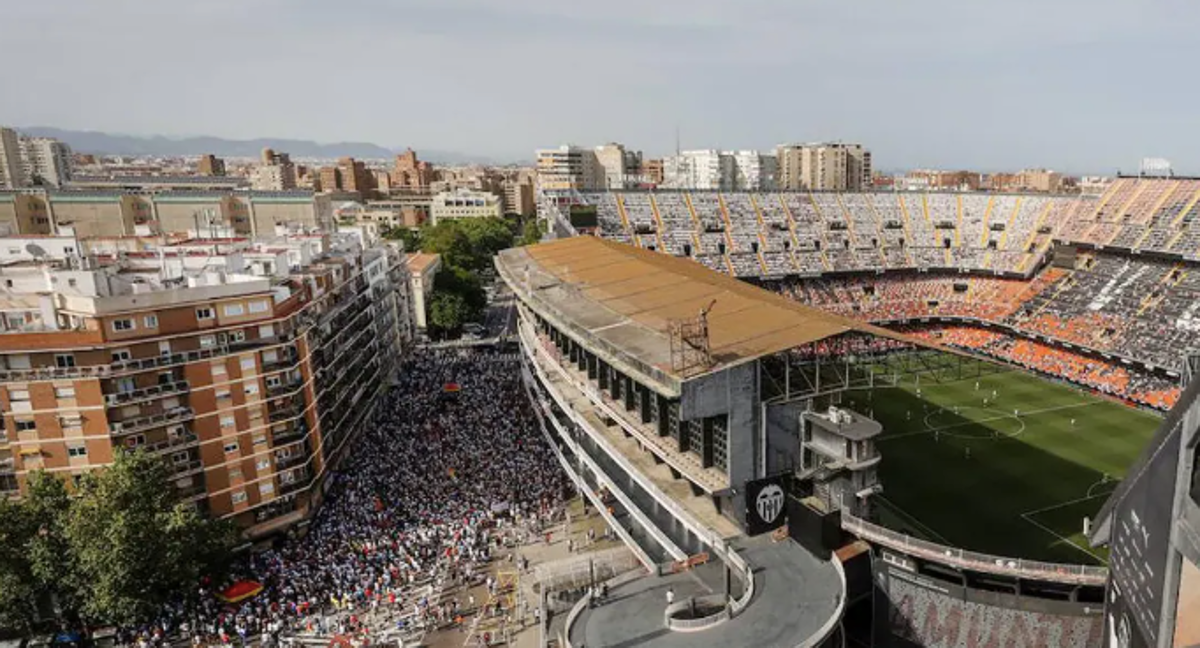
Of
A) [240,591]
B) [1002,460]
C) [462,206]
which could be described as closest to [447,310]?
[240,591]

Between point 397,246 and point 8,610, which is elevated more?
point 397,246

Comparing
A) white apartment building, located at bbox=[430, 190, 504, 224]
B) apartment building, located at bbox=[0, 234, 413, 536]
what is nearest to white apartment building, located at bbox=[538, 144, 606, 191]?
white apartment building, located at bbox=[430, 190, 504, 224]

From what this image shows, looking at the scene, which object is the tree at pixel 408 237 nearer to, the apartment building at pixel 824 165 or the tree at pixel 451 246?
the tree at pixel 451 246

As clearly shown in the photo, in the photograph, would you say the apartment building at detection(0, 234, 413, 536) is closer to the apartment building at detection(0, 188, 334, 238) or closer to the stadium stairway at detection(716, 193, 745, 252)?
the apartment building at detection(0, 188, 334, 238)

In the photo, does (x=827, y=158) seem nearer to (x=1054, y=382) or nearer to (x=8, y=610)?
(x=1054, y=382)

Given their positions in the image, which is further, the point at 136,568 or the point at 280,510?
the point at 280,510

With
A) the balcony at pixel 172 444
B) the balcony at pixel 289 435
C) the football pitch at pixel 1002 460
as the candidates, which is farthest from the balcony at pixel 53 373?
the football pitch at pixel 1002 460

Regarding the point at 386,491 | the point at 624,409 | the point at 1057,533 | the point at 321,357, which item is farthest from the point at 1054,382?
the point at 321,357
